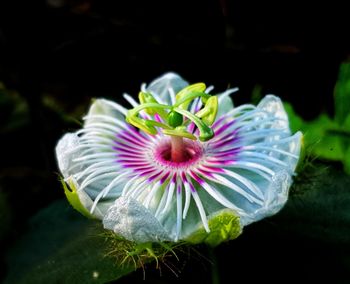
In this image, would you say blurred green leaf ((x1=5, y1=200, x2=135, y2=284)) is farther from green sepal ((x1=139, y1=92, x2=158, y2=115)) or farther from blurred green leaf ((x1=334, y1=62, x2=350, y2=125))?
blurred green leaf ((x1=334, y1=62, x2=350, y2=125))

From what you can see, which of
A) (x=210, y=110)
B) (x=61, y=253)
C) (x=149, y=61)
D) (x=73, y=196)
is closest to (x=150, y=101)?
(x=210, y=110)

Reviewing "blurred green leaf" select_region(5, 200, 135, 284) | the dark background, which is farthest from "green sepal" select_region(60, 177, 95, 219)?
the dark background

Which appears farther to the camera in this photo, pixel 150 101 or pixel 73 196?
pixel 150 101

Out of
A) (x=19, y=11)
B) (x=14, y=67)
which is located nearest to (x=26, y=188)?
(x=14, y=67)

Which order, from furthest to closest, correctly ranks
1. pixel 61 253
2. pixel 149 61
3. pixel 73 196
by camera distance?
1. pixel 149 61
2. pixel 61 253
3. pixel 73 196

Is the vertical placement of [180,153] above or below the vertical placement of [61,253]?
above

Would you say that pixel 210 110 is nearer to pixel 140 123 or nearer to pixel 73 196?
pixel 140 123
